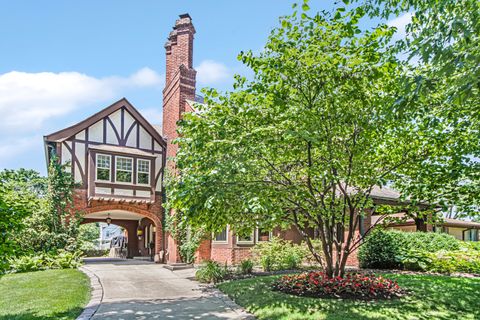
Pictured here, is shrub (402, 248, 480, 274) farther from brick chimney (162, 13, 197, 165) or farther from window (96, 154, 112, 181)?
window (96, 154, 112, 181)

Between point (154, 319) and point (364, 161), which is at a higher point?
point (364, 161)

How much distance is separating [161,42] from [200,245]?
1177 centimetres

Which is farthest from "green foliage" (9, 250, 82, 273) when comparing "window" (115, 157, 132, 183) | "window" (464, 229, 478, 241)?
"window" (464, 229, 478, 241)

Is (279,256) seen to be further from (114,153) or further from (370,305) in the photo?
(114,153)

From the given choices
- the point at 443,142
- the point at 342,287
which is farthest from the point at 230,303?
the point at 443,142

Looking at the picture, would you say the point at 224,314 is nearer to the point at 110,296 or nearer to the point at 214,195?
the point at 214,195

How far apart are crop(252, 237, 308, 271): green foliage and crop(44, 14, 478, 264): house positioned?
2.20 metres

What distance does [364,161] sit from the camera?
896cm

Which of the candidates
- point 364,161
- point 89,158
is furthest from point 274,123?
point 89,158

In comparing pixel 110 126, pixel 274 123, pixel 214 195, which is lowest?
pixel 214 195

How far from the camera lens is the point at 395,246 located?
50.2 ft

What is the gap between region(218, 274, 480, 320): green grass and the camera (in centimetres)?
723

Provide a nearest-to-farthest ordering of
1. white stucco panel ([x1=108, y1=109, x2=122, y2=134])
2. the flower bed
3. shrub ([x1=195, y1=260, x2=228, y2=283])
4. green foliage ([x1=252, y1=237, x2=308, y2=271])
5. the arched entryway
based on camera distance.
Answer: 1. the flower bed
2. shrub ([x1=195, y1=260, x2=228, y2=283])
3. green foliage ([x1=252, y1=237, x2=308, y2=271])
4. white stucco panel ([x1=108, y1=109, x2=122, y2=134])
5. the arched entryway

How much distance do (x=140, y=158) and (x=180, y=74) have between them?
4.99 metres
